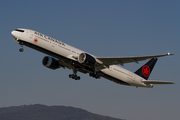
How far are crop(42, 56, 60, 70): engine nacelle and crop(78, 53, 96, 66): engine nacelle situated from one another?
7839 mm

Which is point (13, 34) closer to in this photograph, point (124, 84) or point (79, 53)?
point (79, 53)

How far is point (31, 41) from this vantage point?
3675 centimetres

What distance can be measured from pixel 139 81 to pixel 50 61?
17197 millimetres

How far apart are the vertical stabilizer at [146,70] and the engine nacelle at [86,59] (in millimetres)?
14364

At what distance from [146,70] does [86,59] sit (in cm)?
1778

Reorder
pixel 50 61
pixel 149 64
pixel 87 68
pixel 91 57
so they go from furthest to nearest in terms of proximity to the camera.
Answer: pixel 149 64, pixel 50 61, pixel 87 68, pixel 91 57

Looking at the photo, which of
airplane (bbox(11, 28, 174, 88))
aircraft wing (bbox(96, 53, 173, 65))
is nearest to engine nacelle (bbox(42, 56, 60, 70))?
airplane (bbox(11, 28, 174, 88))

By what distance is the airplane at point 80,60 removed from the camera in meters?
37.1

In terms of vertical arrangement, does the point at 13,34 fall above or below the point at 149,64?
below

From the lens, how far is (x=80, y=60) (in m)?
39.4

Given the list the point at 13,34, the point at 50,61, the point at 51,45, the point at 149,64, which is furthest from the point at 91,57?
the point at 149,64

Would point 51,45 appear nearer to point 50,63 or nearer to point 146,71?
point 50,63

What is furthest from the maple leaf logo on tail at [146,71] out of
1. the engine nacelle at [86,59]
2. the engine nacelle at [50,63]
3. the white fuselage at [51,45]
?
the engine nacelle at [50,63]

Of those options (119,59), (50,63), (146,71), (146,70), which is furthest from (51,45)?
(146,70)
